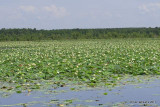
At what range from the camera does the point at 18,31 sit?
63906mm

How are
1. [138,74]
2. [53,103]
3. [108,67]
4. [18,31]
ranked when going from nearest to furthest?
[53,103], [138,74], [108,67], [18,31]

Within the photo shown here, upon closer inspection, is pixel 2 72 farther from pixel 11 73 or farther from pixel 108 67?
pixel 108 67

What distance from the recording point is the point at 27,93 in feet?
31.4

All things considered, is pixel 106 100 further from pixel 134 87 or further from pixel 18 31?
pixel 18 31

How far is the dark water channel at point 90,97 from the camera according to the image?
27.2ft

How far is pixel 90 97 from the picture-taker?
29.3ft

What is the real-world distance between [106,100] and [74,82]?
8.42ft

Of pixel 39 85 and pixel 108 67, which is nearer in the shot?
pixel 39 85

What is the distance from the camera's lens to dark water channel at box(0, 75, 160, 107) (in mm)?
8281

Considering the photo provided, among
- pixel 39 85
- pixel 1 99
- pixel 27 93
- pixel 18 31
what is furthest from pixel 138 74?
pixel 18 31

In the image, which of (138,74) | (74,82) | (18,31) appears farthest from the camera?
(18,31)

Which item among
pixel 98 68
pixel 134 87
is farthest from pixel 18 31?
pixel 134 87

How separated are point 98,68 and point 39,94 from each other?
5.00 m

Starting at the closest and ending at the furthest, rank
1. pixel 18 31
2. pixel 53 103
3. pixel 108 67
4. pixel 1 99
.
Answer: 1. pixel 53 103
2. pixel 1 99
3. pixel 108 67
4. pixel 18 31
